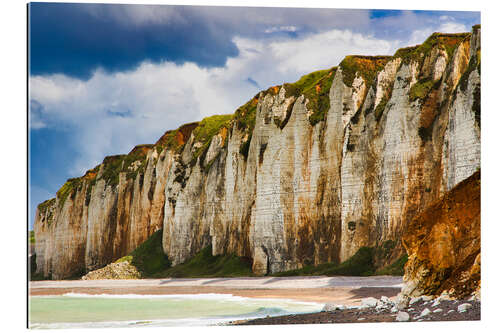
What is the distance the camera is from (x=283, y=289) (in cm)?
1322

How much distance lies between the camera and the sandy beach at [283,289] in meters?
11.6

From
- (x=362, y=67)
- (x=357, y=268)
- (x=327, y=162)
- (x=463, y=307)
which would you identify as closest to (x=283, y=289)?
(x=357, y=268)

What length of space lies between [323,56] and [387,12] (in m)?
1.59

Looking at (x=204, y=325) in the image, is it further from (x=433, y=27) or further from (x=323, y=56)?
(x=433, y=27)

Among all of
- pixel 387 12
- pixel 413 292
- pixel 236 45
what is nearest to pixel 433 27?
pixel 387 12

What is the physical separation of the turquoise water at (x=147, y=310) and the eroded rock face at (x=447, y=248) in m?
1.67

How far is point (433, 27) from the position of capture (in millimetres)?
12188

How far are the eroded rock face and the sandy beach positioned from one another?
1.19 metres

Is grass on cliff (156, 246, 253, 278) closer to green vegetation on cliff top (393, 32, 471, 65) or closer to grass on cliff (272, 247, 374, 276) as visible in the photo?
grass on cliff (272, 247, 374, 276)

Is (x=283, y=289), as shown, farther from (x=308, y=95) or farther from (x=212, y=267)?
(x=308, y=95)

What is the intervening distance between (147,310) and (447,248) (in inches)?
183

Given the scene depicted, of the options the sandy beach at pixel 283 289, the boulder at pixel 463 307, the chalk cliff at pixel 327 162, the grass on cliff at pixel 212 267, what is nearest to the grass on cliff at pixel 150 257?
the grass on cliff at pixel 212 267

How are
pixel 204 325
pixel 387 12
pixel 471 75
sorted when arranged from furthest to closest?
pixel 471 75
pixel 387 12
pixel 204 325

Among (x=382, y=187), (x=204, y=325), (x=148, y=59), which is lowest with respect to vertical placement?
(x=204, y=325)
